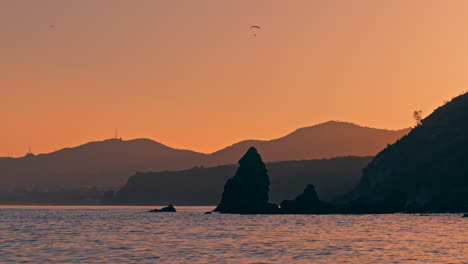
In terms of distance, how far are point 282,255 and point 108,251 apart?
20.8 m

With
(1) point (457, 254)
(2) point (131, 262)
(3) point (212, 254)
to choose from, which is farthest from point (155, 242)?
(1) point (457, 254)

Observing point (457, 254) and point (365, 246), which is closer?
point (457, 254)

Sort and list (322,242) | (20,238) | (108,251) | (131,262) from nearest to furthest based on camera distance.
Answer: (131,262) → (108,251) → (322,242) → (20,238)

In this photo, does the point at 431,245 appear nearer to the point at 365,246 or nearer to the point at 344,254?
the point at 365,246

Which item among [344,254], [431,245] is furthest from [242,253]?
[431,245]

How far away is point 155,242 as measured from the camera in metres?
109

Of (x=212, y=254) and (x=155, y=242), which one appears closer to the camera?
(x=212, y=254)

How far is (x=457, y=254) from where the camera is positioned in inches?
3290

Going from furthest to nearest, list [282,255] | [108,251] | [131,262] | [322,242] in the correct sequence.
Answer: [322,242]
[108,251]
[282,255]
[131,262]

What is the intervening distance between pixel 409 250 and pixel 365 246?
812 centimetres

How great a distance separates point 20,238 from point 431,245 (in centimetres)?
5909

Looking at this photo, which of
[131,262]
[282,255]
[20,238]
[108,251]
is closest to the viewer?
[131,262]

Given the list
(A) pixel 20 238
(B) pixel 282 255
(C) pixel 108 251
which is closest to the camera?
(B) pixel 282 255

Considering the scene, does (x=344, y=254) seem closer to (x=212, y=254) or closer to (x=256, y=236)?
(x=212, y=254)
